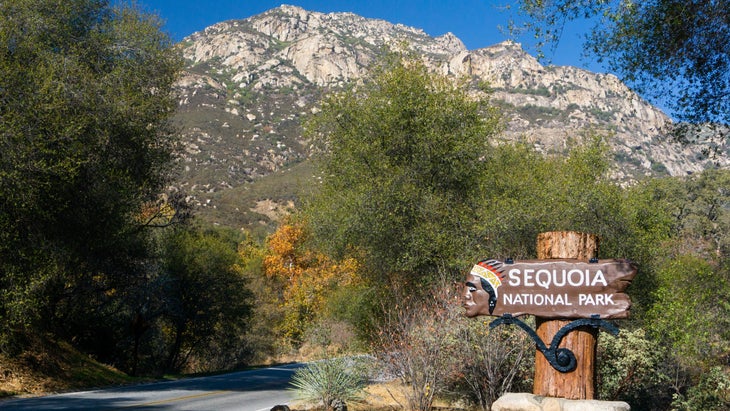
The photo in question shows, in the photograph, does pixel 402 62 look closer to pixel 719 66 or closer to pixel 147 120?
pixel 147 120

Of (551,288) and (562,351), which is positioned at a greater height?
(551,288)

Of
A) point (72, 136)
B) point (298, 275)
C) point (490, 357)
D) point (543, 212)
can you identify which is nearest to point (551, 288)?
point (490, 357)

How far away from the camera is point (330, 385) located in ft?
38.5

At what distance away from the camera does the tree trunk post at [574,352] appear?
7.35 metres

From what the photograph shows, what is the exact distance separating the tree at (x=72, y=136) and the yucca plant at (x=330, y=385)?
686cm

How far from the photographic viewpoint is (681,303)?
14750mm

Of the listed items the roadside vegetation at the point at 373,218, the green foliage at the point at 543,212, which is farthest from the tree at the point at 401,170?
the green foliage at the point at 543,212

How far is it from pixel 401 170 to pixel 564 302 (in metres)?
10.6

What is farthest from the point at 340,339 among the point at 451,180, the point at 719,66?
the point at 719,66

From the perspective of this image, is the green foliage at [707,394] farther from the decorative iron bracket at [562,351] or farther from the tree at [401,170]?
the decorative iron bracket at [562,351]

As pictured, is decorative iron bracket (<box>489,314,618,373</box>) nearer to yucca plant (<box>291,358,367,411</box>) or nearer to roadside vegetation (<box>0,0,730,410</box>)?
roadside vegetation (<box>0,0,730,410</box>)

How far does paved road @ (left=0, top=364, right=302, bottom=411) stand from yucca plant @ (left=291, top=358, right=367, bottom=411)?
208 centimetres

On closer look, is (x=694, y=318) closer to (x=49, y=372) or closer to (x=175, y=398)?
(x=175, y=398)

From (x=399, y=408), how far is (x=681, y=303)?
7.15 meters
